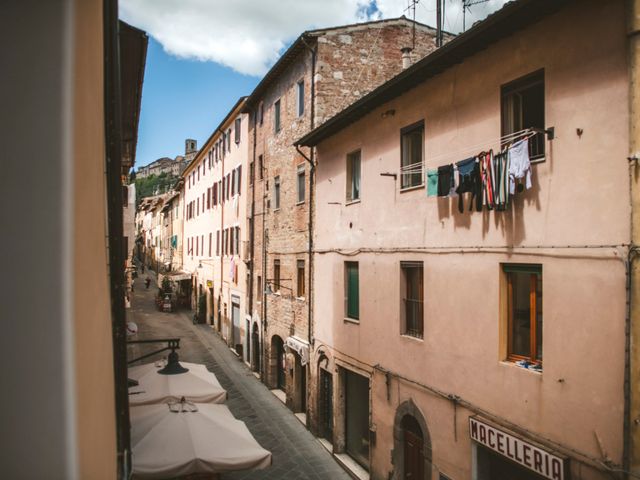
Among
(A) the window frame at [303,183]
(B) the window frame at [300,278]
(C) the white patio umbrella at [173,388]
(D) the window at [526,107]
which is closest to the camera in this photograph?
(D) the window at [526,107]

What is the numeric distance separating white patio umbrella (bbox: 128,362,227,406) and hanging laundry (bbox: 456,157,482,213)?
6844mm

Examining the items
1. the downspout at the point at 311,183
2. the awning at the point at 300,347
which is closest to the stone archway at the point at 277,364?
the awning at the point at 300,347

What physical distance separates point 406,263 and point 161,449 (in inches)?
247

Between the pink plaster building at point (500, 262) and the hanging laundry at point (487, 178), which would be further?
the hanging laundry at point (487, 178)

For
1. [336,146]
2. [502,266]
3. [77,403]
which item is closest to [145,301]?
[336,146]

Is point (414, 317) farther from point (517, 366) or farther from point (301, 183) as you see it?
point (301, 183)

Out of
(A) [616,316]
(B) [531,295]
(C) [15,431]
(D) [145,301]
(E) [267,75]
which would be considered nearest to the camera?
(C) [15,431]

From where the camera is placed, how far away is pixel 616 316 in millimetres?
6367

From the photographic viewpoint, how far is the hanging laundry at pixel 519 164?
7551mm

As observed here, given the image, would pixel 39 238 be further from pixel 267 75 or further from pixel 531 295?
pixel 267 75

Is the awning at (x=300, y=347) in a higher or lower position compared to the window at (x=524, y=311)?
lower

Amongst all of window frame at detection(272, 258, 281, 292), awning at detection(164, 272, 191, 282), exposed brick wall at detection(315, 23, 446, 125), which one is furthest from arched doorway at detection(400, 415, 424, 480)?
awning at detection(164, 272, 191, 282)

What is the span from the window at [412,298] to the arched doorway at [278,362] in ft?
33.8

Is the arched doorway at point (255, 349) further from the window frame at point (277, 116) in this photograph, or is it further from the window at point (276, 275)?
the window frame at point (277, 116)
